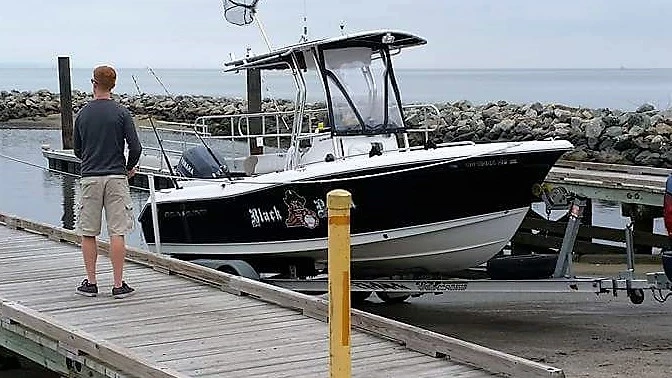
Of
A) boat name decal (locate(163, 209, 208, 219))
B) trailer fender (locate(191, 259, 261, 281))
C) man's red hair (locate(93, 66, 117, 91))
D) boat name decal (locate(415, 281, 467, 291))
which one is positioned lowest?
boat name decal (locate(415, 281, 467, 291))

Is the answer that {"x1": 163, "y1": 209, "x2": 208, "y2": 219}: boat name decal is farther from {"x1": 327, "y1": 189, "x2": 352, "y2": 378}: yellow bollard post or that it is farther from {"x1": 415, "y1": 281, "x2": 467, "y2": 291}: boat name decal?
{"x1": 327, "y1": 189, "x2": 352, "y2": 378}: yellow bollard post

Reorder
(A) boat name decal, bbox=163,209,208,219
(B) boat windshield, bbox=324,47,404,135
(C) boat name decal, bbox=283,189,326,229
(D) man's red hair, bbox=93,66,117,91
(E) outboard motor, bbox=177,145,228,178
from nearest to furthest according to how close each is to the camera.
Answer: (D) man's red hair, bbox=93,66,117,91 → (C) boat name decal, bbox=283,189,326,229 → (A) boat name decal, bbox=163,209,208,219 → (B) boat windshield, bbox=324,47,404,135 → (E) outboard motor, bbox=177,145,228,178

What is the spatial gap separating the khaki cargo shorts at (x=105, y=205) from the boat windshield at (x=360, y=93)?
3184mm

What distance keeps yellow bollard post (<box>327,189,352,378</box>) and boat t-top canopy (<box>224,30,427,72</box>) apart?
597 centimetres

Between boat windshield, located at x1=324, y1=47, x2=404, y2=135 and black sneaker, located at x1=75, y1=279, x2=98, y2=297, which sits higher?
boat windshield, located at x1=324, y1=47, x2=404, y2=135

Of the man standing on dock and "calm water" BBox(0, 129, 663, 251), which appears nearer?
the man standing on dock

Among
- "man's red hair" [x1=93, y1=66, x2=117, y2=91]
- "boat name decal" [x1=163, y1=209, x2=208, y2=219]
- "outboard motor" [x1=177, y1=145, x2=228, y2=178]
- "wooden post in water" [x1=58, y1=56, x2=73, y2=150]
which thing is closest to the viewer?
"man's red hair" [x1=93, y1=66, x2=117, y2=91]

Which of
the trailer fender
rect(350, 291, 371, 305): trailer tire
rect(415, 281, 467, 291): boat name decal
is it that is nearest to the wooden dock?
the trailer fender

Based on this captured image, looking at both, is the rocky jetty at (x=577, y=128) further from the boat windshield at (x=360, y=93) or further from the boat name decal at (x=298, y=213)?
the boat name decal at (x=298, y=213)

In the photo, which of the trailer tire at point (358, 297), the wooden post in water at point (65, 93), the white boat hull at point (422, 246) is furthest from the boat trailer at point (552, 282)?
the wooden post in water at point (65, 93)

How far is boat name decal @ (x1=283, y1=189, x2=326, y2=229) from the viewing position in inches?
372

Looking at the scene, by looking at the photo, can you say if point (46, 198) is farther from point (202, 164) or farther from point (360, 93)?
point (360, 93)

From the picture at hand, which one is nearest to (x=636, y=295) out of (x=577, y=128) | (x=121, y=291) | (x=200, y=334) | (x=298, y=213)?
(x=298, y=213)

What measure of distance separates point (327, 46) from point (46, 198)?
53.8ft
